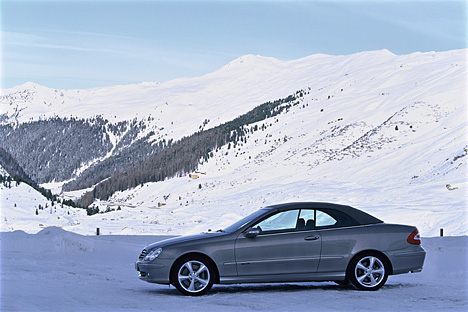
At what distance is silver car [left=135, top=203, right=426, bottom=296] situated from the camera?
9.92 meters

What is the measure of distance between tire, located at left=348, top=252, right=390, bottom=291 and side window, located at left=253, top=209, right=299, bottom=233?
45.1 inches

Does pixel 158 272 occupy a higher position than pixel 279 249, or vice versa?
pixel 279 249

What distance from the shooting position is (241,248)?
32.7 ft

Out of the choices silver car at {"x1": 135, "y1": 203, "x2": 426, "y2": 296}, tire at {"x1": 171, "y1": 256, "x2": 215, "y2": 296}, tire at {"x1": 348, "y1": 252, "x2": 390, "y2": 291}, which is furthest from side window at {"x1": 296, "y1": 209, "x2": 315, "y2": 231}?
tire at {"x1": 171, "y1": 256, "x2": 215, "y2": 296}

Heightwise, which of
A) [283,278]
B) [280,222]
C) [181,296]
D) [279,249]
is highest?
[280,222]

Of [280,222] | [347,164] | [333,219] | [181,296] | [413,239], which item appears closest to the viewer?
[181,296]

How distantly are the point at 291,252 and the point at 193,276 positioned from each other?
1554 mm

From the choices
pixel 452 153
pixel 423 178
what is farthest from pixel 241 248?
pixel 452 153

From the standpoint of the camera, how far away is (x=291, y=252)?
10.1 meters

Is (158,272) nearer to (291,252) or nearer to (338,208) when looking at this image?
(291,252)

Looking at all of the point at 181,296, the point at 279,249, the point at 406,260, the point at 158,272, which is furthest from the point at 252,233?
the point at 406,260

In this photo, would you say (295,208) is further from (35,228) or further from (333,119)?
(333,119)

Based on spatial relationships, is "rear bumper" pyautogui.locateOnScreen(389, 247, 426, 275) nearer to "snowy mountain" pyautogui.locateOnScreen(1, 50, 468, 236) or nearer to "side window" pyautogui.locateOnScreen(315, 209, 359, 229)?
"side window" pyautogui.locateOnScreen(315, 209, 359, 229)

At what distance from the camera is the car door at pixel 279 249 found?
9.97 meters
